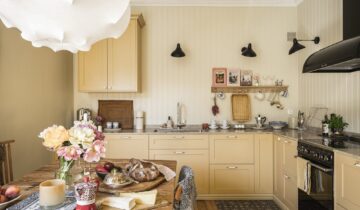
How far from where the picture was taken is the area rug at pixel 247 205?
3290 millimetres

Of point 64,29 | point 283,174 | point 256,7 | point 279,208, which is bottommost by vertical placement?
point 279,208

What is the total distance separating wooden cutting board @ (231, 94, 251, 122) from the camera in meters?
4.02

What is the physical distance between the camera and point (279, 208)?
129 inches

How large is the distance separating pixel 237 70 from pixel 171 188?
9.20 feet

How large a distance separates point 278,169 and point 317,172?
976 millimetres

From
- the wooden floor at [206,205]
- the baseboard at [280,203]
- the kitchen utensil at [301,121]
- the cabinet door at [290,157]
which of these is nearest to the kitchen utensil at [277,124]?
the kitchen utensil at [301,121]

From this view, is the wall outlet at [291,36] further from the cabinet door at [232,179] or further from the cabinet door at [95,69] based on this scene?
the cabinet door at [95,69]

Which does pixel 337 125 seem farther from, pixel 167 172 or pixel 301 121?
pixel 167 172

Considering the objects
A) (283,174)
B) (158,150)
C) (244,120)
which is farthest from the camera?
(244,120)

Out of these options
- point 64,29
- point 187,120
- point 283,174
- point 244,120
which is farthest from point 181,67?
point 64,29

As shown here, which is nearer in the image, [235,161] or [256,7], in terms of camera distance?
[235,161]

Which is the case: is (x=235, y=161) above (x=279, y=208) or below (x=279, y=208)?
above

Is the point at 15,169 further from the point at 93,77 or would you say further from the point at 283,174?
the point at 283,174

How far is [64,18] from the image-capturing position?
104cm
